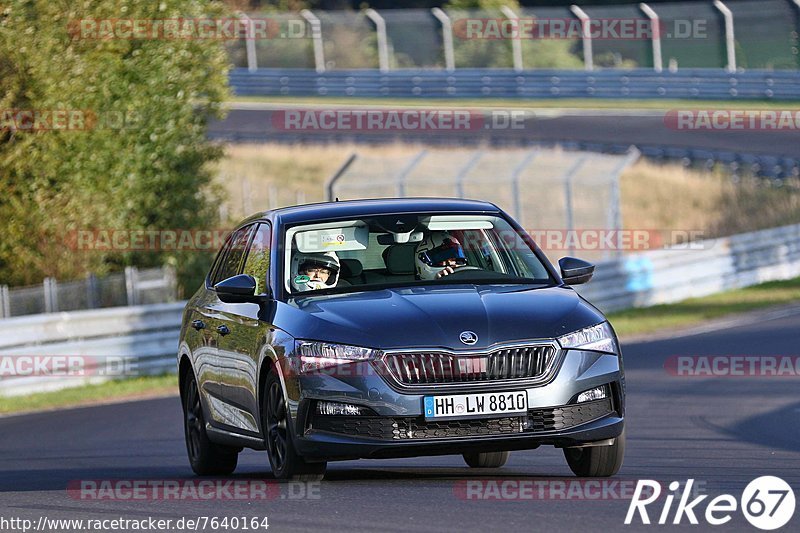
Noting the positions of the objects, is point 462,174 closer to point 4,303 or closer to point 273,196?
point 4,303

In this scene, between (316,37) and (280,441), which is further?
(316,37)

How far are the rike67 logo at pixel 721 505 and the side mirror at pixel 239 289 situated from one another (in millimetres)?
2467

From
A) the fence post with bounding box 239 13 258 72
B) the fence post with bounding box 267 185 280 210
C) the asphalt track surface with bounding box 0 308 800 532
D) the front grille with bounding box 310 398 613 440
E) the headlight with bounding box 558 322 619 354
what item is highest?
the headlight with bounding box 558 322 619 354

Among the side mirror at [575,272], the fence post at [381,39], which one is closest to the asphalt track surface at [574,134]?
the fence post at [381,39]

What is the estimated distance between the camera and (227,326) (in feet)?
33.6

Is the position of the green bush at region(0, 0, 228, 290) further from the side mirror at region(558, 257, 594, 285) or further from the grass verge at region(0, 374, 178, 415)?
the side mirror at region(558, 257, 594, 285)

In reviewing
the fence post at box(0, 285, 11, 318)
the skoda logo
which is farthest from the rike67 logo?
the fence post at box(0, 285, 11, 318)

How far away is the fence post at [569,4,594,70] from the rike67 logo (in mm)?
36275

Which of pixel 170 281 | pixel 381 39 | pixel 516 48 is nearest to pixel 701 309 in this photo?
pixel 170 281

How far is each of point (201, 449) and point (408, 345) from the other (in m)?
2.94

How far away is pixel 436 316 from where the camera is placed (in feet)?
28.5

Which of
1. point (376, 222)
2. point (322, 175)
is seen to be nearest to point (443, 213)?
point (376, 222)

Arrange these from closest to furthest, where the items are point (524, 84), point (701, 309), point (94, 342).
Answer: point (94, 342) < point (701, 309) < point (524, 84)

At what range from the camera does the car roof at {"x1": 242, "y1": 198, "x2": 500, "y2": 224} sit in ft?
32.6
